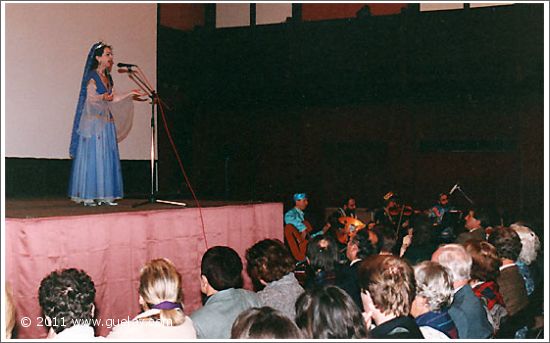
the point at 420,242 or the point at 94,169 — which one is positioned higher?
the point at 94,169

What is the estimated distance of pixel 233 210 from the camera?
5.50 meters

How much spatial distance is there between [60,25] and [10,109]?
3.71 feet

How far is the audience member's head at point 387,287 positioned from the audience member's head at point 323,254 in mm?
1005

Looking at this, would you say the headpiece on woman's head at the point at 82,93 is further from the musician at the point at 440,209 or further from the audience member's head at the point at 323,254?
the musician at the point at 440,209

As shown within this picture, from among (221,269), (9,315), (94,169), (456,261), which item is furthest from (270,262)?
(94,169)

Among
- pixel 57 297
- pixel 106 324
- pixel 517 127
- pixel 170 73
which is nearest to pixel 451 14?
pixel 517 127

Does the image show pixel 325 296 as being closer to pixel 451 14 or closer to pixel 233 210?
pixel 233 210

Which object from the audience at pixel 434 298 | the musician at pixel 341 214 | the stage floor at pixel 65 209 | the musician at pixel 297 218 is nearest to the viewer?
the audience at pixel 434 298

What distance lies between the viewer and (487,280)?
304 centimetres

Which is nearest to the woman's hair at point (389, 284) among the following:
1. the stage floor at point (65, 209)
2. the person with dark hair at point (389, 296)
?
the person with dark hair at point (389, 296)

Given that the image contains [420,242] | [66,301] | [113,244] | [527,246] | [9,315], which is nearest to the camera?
[9,315]

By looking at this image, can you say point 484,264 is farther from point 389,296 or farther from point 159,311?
point 159,311

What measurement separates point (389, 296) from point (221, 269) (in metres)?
0.92

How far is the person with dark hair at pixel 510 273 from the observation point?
3389mm
